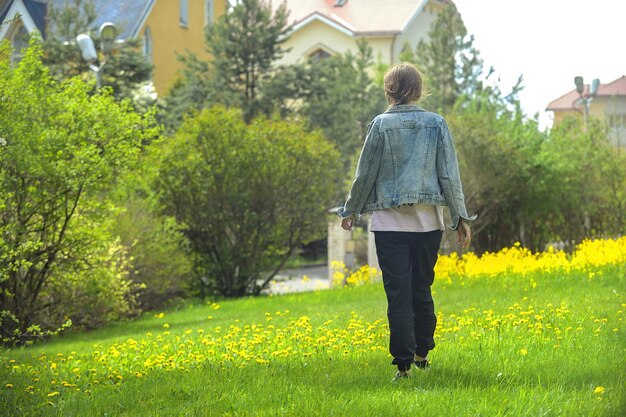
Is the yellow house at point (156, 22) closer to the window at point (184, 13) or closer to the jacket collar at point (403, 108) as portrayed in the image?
the window at point (184, 13)

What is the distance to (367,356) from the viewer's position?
7.41 metres

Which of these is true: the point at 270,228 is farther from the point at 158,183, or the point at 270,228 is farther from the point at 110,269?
the point at 110,269

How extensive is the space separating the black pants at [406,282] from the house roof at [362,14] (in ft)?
145

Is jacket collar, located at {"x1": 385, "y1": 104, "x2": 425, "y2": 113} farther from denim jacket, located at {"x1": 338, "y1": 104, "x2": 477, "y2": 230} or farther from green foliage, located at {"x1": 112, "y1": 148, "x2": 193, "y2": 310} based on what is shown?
green foliage, located at {"x1": 112, "y1": 148, "x2": 193, "y2": 310}

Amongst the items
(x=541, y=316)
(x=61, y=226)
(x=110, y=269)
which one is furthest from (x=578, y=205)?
(x=541, y=316)

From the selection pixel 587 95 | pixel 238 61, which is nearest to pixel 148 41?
pixel 238 61

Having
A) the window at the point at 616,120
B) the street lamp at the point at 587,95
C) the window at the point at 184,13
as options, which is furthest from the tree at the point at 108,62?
the window at the point at 616,120

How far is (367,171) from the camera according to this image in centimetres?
654

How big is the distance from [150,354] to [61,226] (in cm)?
Answer: 537

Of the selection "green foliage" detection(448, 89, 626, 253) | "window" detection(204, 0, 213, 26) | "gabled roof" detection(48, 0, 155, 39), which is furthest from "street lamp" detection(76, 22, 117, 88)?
"window" detection(204, 0, 213, 26)

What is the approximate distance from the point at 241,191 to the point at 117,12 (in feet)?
85.7

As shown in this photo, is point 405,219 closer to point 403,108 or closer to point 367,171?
point 367,171

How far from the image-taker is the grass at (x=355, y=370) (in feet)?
17.8

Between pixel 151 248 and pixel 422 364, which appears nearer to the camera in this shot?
pixel 422 364
